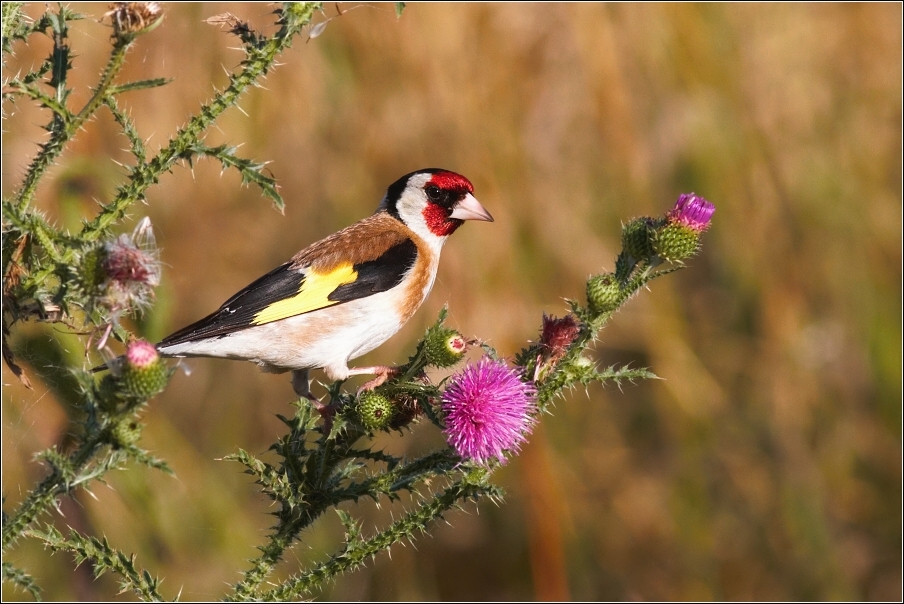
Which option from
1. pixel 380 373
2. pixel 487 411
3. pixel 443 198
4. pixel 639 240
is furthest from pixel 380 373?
pixel 639 240

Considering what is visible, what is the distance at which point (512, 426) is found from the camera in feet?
8.07

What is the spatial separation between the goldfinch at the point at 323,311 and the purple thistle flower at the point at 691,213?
1213mm

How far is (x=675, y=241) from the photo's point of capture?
8.21 feet

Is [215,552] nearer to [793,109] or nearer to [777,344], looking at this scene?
[777,344]

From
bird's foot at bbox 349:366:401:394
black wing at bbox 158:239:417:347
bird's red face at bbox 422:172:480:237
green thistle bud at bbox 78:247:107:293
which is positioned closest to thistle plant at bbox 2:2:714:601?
green thistle bud at bbox 78:247:107:293

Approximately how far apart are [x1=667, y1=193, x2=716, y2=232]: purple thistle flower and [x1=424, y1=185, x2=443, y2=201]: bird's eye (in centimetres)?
167

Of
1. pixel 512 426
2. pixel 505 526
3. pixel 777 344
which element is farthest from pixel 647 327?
pixel 512 426

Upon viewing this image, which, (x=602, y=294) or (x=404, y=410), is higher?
(x=602, y=294)

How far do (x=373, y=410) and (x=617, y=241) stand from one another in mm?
3878

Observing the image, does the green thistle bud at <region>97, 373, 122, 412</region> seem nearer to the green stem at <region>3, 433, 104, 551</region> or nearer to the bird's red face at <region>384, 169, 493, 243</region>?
the green stem at <region>3, 433, 104, 551</region>

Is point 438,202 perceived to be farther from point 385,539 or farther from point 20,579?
point 20,579

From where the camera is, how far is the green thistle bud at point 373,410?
248 cm

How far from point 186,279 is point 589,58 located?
3005 millimetres

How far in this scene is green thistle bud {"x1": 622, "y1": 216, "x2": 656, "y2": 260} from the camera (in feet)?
8.39
